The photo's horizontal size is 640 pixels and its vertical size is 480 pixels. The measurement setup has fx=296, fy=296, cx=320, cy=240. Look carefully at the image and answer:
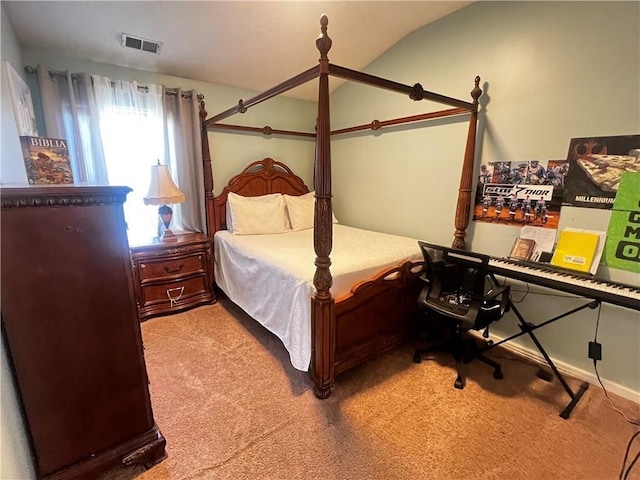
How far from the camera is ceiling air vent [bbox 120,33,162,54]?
7.35 ft

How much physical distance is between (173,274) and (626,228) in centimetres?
333

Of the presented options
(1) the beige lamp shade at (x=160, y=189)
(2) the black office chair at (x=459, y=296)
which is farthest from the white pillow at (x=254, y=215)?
(2) the black office chair at (x=459, y=296)

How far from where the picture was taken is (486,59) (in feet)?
7.41

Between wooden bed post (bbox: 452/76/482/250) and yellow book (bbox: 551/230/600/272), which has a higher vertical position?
wooden bed post (bbox: 452/76/482/250)

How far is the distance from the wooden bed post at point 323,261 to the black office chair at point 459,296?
695 millimetres

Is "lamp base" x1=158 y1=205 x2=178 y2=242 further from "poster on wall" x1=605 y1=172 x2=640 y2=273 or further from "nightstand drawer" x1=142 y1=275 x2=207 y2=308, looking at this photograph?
"poster on wall" x1=605 y1=172 x2=640 y2=273

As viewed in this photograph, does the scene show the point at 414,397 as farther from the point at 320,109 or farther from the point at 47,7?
the point at 47,7

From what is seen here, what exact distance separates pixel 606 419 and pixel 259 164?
3.50 metres

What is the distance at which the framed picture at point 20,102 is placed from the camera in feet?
5.21

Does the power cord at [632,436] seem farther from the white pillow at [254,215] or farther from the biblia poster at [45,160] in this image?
the biblia poster at [45,160]

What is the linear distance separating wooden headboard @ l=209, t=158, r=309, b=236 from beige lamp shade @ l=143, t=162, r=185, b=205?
1.79 feet

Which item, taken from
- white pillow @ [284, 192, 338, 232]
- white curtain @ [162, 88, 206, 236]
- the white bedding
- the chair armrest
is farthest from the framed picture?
the chair armrest

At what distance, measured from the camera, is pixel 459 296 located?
1967mm

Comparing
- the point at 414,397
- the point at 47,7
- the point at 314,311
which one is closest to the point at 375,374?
the point at 414,397
